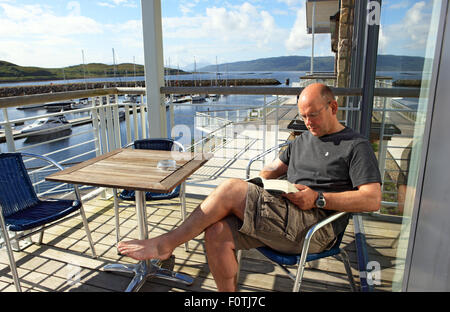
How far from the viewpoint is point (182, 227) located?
154cm

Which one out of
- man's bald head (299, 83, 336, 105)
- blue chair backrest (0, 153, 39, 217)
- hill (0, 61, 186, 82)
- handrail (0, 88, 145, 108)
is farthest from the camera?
hill (0, 61, 186, 82)

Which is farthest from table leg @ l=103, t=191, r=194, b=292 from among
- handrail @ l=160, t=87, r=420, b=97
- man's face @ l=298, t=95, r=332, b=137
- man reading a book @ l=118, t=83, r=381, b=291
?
handrail @ l=160, t=87, r=420, b=97

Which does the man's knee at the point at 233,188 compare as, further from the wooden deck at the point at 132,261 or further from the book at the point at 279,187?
the wooden deck at the point at 132,261

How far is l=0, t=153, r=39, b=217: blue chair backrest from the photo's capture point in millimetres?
2051

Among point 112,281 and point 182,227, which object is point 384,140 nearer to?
point 182,227

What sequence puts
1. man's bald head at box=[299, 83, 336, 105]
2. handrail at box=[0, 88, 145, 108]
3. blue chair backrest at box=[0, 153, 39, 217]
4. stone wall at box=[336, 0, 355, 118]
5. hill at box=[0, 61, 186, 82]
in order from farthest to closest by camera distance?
hill at box=[0, 61, 186, 82], stone wall at box=[336, 0, 355, 118], handrail at box=[0, 88, 145, 108], blue chair backrest at box=[0, 153, 39, 217], man's bald head at box=[299, 83, 336, 105]

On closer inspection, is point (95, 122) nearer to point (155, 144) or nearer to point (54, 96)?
point (54, 96)

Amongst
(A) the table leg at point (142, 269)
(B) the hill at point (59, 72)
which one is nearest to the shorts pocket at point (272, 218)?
(A) the table leg at point (142, 269)

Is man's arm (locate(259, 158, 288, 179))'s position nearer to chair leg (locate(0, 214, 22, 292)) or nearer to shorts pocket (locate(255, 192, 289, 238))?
shorts pocket (locate(255, 192, 289, 238))

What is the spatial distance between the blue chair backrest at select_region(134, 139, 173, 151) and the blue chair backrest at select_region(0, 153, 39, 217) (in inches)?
31.9

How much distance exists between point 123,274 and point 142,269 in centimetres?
16

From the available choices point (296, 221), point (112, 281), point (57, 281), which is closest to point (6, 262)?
point (57, 281)

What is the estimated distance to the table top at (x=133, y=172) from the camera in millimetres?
1647

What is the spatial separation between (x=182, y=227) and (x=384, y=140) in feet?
4.27
